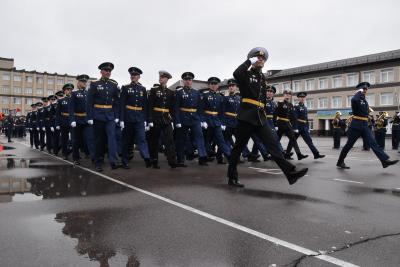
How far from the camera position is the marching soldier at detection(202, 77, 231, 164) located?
1005cm

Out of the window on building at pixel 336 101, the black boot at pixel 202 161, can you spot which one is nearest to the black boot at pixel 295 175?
the black boot at pixel 202 161

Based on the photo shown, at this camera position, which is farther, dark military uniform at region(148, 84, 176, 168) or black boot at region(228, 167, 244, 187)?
dark military uniform at region(148, 84, 176, 168)

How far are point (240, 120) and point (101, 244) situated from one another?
359cm

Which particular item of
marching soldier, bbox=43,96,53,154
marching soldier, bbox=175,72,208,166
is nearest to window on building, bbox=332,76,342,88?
marching soldier, bbox=43,96,53,154

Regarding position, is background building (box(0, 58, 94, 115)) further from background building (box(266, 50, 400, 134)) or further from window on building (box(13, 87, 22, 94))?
background building (box(266, 50, 400, 134))

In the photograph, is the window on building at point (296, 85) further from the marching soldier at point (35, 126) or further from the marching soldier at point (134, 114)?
the marching soldier at point (134, 114)

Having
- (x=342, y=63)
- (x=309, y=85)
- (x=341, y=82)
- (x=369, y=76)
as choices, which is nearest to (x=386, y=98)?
(x=369, y=76)

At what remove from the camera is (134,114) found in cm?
909

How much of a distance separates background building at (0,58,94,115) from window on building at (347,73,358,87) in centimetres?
7709

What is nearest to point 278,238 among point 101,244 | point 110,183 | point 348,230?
point 348,230

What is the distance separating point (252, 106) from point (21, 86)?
106 m

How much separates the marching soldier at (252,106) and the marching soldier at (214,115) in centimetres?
336

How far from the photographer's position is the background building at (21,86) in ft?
325

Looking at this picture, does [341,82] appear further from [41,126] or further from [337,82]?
[41,126]
